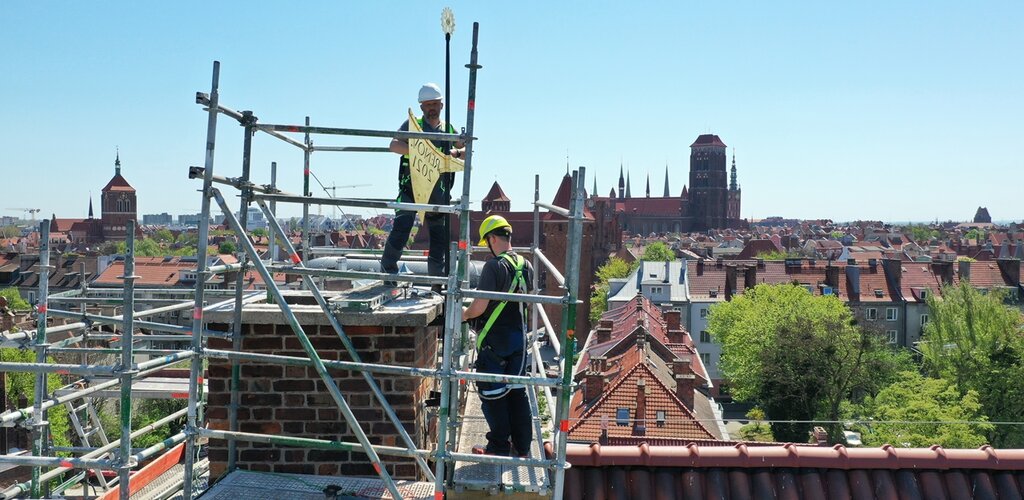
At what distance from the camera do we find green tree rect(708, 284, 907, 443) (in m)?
34.4

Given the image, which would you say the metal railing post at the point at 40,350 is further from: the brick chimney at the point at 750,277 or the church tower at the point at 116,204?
the church tower at the point at 116,204

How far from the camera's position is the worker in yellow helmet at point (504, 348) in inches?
195

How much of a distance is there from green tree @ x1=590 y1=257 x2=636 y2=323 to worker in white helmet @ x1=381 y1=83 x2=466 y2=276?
5306cm

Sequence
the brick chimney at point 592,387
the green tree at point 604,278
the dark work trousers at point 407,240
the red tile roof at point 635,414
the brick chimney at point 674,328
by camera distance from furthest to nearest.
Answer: the green tree at point 604,278
the brick chimney at point 674,328
the brick chimney at point 592,387
the red tile roof at point 635,414
the dark work trousers at point 407,240

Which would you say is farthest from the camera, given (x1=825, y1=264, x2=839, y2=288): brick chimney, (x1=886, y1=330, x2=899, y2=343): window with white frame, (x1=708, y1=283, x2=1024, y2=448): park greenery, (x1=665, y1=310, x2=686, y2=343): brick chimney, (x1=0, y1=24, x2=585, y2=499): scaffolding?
(x1=825, y1=264, x2=839, y2=288): brick chimney

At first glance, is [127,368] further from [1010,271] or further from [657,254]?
[657,254]

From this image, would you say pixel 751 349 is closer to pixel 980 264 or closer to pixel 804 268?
pixel 804 268

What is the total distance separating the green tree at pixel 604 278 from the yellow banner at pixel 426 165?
54.2 meters

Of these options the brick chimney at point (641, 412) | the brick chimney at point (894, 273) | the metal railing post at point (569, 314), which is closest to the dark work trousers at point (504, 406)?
the metal railing post at point (569, 314)

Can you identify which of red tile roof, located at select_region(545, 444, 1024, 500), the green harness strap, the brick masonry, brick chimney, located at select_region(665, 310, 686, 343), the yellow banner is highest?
the yellow banner

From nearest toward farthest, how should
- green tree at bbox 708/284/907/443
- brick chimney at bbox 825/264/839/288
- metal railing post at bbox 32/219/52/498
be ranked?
metal railing post at bbox 32/219/52/498 < green tree at bbox 708/284/907/443 < brick chimney at bbox 825/264/839/288

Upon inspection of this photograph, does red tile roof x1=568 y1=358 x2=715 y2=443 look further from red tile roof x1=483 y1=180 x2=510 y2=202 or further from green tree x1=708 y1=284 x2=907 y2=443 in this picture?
red tile roof x1=483 y1=180 x2=510 y2=202

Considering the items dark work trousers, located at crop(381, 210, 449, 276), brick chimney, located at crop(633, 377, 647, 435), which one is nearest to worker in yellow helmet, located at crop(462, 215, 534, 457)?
dark work trousers, located at crop(381, 210, 449, 276)

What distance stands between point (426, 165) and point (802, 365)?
3196cm
